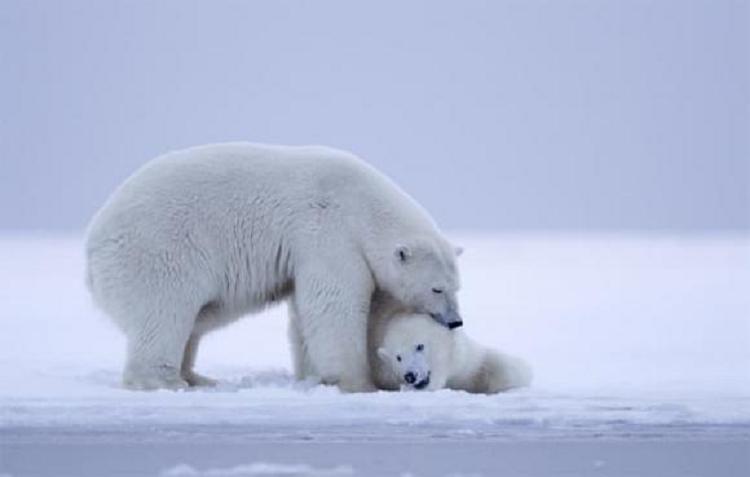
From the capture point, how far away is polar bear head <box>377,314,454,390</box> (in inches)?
247

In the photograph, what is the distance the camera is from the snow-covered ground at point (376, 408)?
15.2ft

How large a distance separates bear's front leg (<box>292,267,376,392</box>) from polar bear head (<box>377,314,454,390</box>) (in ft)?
0.41

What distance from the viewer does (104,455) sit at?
4633 mm

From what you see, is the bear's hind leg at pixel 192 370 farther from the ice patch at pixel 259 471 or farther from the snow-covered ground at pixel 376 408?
the ice patch at pixel 259 471

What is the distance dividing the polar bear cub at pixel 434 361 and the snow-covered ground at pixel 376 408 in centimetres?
22

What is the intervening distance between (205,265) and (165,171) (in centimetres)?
50

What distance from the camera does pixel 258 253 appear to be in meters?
6.47

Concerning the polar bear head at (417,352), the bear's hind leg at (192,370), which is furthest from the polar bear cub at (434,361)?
the bear's hind leg at (192,370)

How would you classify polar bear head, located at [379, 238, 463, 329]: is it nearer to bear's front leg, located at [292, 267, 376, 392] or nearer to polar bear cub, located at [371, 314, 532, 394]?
polar bear cub, located at [371, 314, 532, 394]

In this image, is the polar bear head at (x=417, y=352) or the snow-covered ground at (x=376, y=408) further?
the polar bear head at (x=417, y=352)

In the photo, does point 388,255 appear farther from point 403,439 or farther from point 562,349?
point 562,349

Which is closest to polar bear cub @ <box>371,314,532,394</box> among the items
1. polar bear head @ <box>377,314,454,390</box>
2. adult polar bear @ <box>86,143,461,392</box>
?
polar bear head @ <box>377,314,454,390</box>

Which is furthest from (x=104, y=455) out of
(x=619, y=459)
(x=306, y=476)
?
(x=619, y=459)

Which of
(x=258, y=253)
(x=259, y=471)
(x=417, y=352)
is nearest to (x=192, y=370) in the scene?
(x=258, y=253)
